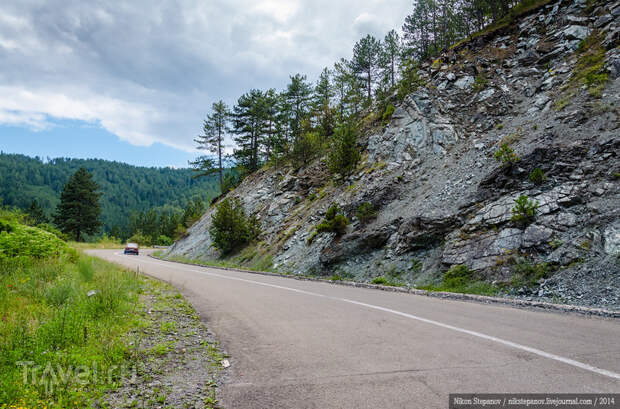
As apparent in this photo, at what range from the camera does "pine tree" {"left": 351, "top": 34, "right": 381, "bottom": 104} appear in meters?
40.1

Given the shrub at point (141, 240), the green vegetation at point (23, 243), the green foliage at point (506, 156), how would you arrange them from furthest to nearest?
the shrub at point (141, 240) < the green foliage at point (506, 156) < the green vegetation at point (23, 243)

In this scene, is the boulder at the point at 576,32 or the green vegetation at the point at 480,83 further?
the green vegetation at the point at 480,83

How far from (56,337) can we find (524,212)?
12.2 m


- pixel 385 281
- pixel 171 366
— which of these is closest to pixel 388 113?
pixel 385 281

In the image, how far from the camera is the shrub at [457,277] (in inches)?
412

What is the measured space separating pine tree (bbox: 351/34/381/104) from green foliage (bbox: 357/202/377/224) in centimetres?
2644

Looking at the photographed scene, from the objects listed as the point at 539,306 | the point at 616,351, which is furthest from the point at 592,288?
the point at 616,351

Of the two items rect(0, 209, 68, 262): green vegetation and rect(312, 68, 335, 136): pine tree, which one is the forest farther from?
rect(0, 209, 68, 262): green vegetation

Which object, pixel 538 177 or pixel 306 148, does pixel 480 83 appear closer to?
pixel 538 177

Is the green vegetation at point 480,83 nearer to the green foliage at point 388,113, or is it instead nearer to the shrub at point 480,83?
the shrub at point 480,83

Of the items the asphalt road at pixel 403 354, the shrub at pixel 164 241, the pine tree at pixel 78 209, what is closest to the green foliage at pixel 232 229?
the asphalt road at pixel 403 354

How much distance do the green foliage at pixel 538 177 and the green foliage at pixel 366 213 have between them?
6981 millimetres

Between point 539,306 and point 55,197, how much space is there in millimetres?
245415

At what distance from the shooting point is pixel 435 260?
12.3m
